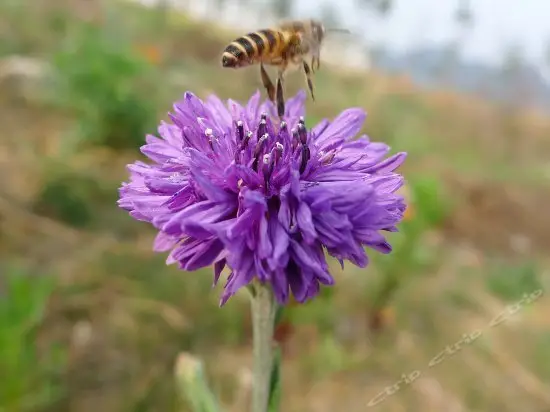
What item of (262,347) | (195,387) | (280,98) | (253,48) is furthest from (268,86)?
(195,387)

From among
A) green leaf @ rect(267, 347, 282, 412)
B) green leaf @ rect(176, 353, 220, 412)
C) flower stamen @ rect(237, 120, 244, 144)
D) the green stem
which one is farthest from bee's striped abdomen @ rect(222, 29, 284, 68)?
green leaf @ rect(176, 353, 220, 412)

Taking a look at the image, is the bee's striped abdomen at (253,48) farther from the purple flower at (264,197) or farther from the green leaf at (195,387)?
the green leaf at (195,387)

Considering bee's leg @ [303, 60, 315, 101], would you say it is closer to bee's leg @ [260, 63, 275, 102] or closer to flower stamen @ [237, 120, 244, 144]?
bee's leg @ [260, 63, 275, 102]

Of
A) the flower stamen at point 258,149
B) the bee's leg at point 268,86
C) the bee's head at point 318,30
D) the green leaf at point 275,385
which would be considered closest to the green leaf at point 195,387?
the green leaf at point 275,385

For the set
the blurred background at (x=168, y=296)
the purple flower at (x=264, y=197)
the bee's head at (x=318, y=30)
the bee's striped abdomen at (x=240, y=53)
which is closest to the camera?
the purple flower at (x=264, y=197)

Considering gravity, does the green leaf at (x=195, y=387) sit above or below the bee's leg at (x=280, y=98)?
below

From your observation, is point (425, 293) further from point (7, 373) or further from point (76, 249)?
point (7, 373)
